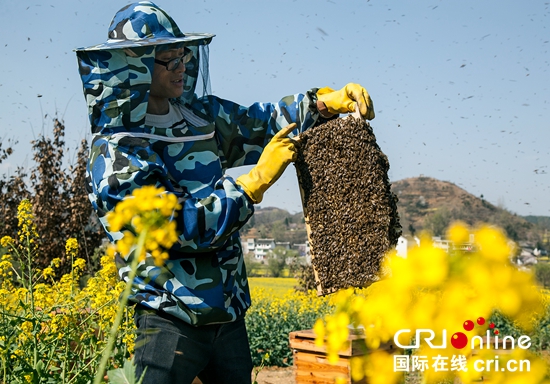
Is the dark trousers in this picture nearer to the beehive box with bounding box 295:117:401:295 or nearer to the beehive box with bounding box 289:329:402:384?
the beehive box with bounding box 295:117:401:295

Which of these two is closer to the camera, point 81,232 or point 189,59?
point 189,59

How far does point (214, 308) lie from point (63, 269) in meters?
9.28

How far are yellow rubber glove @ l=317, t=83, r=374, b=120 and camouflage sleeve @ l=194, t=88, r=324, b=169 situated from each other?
6 centimetres

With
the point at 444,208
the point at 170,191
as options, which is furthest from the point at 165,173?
the point at 444,208

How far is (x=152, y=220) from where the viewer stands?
1.09 m

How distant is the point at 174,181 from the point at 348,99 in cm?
89

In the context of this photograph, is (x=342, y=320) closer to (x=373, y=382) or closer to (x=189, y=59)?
(x=373, y=382)

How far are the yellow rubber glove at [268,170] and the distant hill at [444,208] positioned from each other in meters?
43.7

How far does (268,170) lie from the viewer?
245cm

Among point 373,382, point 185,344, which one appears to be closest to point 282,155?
point 185,344

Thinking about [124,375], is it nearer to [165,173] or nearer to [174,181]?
[165,173]

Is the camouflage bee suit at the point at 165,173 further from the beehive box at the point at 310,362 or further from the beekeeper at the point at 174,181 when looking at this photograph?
the beehive box at the point at 310,362

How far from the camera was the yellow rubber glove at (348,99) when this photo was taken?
2.68 m

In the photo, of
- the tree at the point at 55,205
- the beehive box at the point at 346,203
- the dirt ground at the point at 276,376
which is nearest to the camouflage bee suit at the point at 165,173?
the beehive box at the point at 346,203
